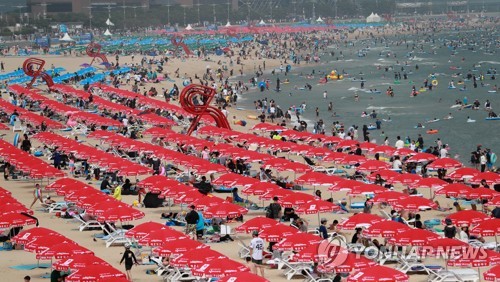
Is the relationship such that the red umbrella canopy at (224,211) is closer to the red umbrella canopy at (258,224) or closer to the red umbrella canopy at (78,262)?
the red umbrella canopy at (258,224)

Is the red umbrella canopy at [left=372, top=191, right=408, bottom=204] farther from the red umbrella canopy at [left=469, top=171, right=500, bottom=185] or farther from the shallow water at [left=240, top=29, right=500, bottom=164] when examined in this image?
the shallow water at [left=240, top=29, right=500, bottom=164]

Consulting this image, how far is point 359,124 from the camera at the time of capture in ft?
212

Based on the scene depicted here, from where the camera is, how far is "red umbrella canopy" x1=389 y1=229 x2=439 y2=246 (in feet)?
77.7

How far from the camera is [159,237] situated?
24219 mm

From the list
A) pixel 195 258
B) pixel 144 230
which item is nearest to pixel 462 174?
pixel 144 230

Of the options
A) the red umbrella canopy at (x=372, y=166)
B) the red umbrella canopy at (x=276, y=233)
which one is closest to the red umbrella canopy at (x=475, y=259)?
the red umbrella canopy at (x=276, y=233)

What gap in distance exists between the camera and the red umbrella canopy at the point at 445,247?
22859 mm

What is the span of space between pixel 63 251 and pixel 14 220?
4.10 metres

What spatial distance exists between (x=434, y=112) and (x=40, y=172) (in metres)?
41.3

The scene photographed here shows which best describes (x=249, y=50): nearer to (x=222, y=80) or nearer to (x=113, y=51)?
(x=113, y=51)

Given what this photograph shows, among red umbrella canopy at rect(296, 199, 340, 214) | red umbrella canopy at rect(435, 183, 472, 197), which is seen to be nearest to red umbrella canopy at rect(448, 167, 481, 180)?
red umbrella canopy at rect(435, 183, 472, 197)

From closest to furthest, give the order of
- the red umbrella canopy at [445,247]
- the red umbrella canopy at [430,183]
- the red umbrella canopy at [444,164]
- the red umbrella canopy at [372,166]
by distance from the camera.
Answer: the red umbrella canopy at [445,247], the red umbrella canopy at [430,183], the red umbrella canopy at [372,166], the red umbrella canopy at [444,164]

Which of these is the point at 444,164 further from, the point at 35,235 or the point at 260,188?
the point at 35,235

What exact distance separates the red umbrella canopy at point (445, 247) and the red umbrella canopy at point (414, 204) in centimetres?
544
